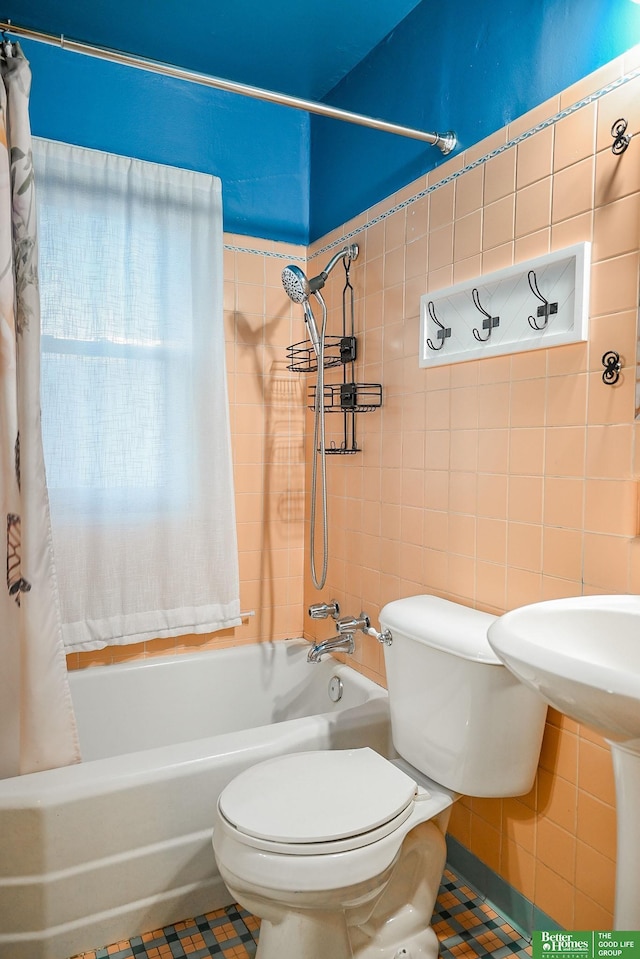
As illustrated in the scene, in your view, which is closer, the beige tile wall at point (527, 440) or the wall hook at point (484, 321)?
the beige tile wall at point (527, 440)

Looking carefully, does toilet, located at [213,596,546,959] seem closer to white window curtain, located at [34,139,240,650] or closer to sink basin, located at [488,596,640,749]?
sink basin, located at [488,596,640,749]

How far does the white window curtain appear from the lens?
2072 millimetres

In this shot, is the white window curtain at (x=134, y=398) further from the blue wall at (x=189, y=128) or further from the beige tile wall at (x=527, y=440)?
the beige tile wall at (x=527, y=440)

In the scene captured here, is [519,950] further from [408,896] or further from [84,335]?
[84,335]

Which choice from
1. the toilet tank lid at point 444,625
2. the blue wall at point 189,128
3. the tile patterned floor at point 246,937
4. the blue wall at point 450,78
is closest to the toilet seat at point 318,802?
Result: the toilet tank lid at point 444,625

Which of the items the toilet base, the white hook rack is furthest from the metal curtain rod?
the toilet base

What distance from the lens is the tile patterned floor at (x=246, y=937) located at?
1.53m

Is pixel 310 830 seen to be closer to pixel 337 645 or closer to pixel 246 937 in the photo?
pixel 246 937

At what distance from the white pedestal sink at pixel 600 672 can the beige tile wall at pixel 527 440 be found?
19 centimetres

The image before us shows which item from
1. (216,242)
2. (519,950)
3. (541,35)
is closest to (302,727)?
(519,950)

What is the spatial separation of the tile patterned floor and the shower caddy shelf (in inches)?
53.6

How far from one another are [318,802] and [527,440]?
932mm

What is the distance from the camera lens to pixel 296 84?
7.91ft

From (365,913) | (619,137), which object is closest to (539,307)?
(619,137)
